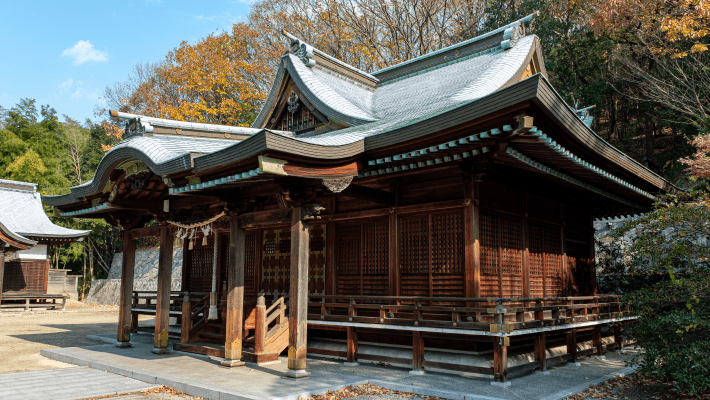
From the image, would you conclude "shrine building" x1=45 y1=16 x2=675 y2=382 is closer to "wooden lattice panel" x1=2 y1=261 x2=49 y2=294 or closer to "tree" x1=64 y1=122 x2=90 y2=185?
"wooden lattice panel" x1=2 y1=261 x2=49 y2=294

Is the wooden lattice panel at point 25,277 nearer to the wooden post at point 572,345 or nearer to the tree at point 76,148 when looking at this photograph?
the tree at point 76,148

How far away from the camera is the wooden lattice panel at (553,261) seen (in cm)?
1170

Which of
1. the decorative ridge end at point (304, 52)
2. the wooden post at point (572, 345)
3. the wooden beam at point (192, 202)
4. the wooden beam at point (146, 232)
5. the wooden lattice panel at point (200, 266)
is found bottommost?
the wooden post at point (572, 345)

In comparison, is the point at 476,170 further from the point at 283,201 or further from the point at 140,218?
the point at 140,218

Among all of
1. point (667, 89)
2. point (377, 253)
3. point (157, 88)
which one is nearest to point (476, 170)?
point (377, 253)

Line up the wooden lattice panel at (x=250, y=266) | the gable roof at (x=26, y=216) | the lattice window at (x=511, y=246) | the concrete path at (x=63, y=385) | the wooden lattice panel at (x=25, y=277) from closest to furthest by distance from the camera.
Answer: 1. the concrete path at (x=63, y=385)
2. the lattice window at (x=511, y=246)
3. the wooden lattice panel at (x=250, y=266)
4. the wooden lattice panel at (x=25, y=277)
5. the gable roof at (x=26, y=216)

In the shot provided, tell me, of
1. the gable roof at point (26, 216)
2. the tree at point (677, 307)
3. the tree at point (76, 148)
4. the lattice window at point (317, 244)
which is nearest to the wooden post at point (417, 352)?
the tree at point (677, 307)

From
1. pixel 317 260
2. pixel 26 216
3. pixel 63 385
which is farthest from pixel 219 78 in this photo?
pixel 63 385

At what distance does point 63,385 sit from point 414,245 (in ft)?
22.0

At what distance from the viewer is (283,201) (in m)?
8.68

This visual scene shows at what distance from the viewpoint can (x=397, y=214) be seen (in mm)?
10352

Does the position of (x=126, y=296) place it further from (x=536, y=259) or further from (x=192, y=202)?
(x=536, y=259)

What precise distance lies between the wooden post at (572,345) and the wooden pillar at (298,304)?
577cm

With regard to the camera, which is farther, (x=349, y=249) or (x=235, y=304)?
(x=349, y=249)
